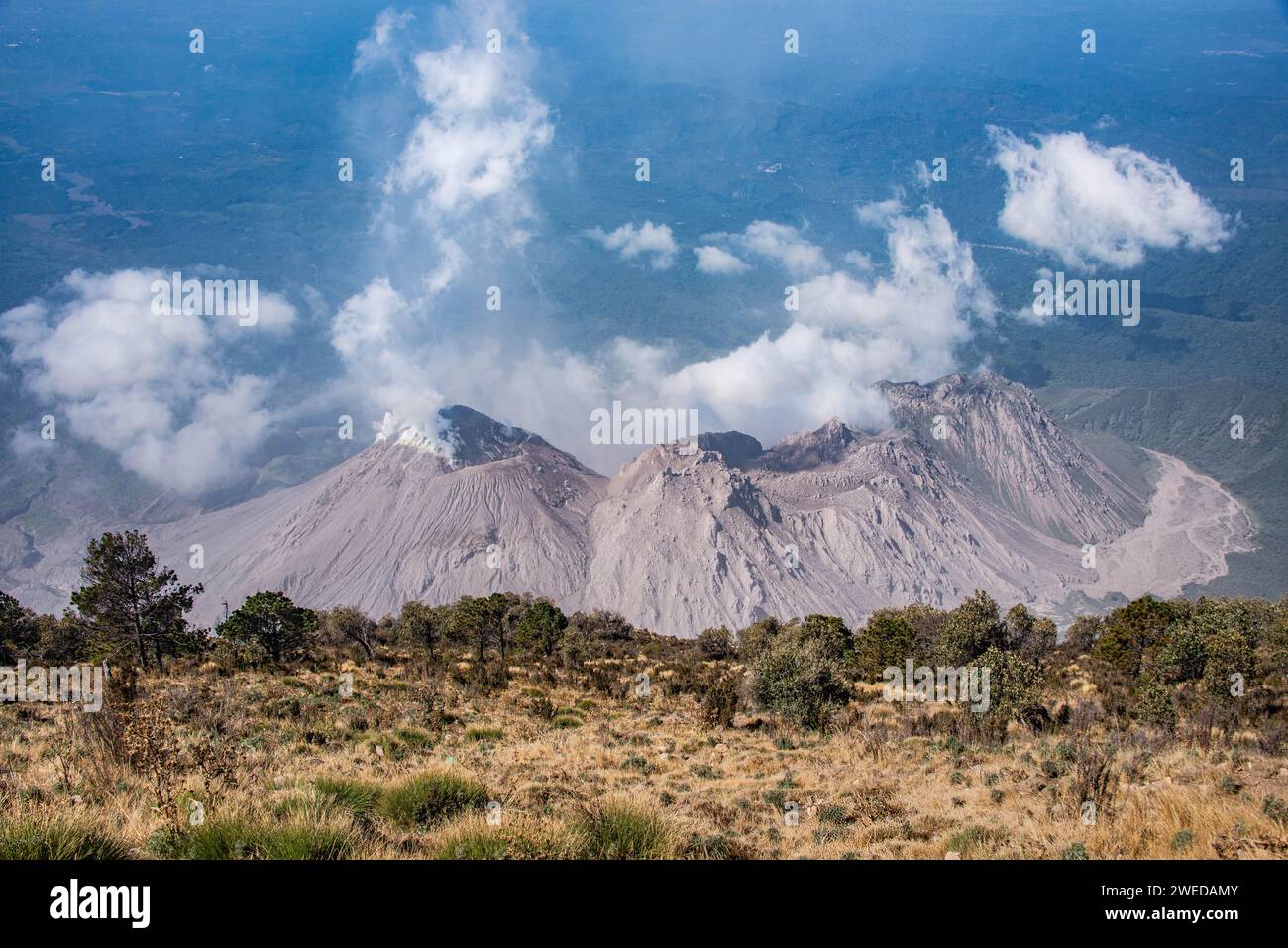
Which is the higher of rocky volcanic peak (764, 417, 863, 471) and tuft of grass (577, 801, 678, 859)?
rocky volcanic peak (764, 417, 863, 471)

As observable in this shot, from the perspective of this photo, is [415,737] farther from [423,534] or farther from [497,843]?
[423,534]

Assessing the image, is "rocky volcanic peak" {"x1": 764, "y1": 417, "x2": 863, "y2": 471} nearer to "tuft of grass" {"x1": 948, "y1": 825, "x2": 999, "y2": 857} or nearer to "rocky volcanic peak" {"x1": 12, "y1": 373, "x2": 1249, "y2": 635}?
"rocky volcanic peak" {"x1": 12, "y1": 373, "x2": 1249, "y2": 635}

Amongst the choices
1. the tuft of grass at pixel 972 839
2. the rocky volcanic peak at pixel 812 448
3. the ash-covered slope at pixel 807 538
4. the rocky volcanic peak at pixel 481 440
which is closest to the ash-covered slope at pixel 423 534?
the rocky volcanic peak at pixel 481 440

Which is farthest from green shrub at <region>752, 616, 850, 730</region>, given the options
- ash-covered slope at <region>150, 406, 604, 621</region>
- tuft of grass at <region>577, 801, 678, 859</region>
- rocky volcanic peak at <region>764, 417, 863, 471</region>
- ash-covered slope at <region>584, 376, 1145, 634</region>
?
rocky volcanic peak at <region>764, 417, 863, 471</region>

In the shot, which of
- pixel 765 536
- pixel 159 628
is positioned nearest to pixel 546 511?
pixel 765 536

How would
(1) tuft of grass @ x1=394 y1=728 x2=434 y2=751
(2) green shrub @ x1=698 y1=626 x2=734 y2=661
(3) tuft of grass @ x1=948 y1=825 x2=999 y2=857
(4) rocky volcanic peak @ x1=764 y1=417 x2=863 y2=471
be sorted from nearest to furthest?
(3) tuft of grass @ x1=948 y1=825 x2=999 y2=857
(1) tuft of grass @ x1=394 y1=728 x2=434 y2=751
(2) green shrub @ x1=698 y1=626 x2=734 y2=661
(4) rocky volcanic peak @ x1=764 y1=417 x2=863 y2=471

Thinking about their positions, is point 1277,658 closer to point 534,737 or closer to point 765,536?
point 534,737

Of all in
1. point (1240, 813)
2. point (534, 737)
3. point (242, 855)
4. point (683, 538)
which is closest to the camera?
point (242, 855)
